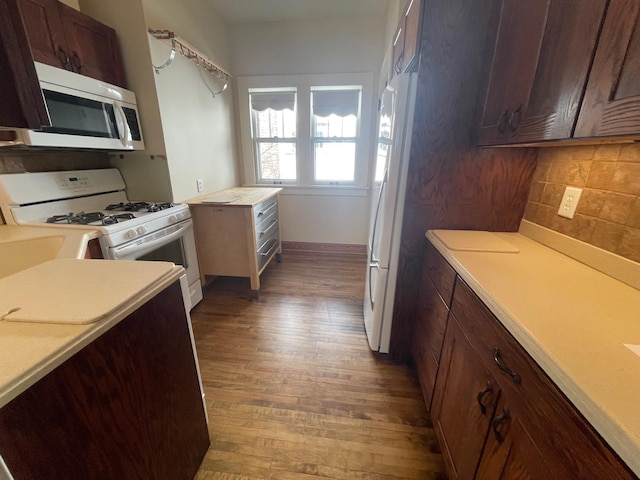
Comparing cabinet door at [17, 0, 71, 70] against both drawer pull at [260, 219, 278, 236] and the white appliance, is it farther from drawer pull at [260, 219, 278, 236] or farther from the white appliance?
the white appliance

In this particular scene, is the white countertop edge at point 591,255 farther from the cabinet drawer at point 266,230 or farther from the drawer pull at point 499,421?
the cabinet drawer at point 266,230

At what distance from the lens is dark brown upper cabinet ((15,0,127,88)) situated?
4.65ft

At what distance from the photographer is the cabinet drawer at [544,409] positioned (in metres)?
0.46

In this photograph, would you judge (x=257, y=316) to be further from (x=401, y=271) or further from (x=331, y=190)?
(x=331, y=190)

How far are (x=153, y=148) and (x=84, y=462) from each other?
2.07 m

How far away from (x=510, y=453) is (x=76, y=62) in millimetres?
2750

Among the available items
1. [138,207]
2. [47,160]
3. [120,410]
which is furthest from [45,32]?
[120,410]

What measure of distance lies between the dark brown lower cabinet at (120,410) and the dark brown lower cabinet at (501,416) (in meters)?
1.03

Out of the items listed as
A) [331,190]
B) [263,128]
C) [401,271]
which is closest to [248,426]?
[401,271]

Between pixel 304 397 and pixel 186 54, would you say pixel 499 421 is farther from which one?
pixel 186 54

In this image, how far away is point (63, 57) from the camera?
155 cm

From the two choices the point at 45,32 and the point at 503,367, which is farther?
the point at 45,32

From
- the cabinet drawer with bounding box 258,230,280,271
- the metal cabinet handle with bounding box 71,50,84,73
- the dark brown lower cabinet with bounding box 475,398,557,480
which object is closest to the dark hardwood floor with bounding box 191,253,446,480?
the cabinet drawer with bounding box 258,230,280,271

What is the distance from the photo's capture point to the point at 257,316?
2.25 meters
